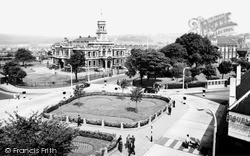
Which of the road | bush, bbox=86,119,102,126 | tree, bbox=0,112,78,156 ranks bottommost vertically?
bush, bbox=86,119,102,126

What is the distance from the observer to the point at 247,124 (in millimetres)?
19375

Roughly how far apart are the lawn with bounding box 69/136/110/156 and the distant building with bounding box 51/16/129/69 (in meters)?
64.5

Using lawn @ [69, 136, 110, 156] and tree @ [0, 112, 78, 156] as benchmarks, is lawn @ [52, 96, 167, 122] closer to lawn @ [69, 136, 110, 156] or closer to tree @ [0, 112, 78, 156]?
lawn @ [69, 136, 110, 156]

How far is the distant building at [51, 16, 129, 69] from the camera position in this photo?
9100 centimetres

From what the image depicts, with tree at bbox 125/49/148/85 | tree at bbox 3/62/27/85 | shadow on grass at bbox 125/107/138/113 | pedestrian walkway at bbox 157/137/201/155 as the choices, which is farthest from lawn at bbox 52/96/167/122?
tree at bbox 3/62/27/85

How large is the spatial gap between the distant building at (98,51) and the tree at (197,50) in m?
27.3

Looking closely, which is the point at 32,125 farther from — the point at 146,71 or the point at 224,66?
the point at 224,66

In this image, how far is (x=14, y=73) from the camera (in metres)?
61.0

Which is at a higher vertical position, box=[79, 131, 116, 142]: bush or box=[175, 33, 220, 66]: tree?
box=[175, 33, 220, 66]: tree

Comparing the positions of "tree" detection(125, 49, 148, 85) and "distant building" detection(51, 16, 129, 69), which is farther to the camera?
"distant building" detection(51, 16, 129, 69)

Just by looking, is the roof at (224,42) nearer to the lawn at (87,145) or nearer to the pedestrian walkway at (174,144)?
the pedestrian walkway at (174,144)

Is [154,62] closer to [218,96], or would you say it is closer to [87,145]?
[218,96]

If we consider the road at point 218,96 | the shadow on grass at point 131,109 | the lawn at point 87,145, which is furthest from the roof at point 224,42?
the lawn at point 87,145

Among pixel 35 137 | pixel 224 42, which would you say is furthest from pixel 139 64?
pixel 224 42
